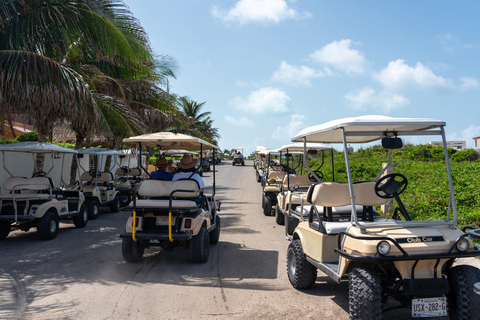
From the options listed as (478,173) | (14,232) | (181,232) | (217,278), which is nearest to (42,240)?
(14,232)

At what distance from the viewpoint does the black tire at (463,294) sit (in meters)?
3.49

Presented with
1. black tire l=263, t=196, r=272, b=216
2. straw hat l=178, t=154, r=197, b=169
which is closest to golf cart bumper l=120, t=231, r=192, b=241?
straw hat l=178, t=154, r=197, b=169

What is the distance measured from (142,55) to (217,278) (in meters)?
7.95

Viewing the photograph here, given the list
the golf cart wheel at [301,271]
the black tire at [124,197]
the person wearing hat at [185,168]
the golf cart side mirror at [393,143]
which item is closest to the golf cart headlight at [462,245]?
the golf cart side mirror at [393,143]

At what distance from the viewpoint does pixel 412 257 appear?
3.54 m

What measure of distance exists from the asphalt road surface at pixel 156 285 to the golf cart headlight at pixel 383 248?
594mm

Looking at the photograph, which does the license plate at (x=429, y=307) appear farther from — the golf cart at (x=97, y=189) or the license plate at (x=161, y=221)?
the golf cart at (x=97, y=189)

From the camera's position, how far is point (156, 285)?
5273 millimetres

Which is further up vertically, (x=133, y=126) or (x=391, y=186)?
(x=133, y=126)

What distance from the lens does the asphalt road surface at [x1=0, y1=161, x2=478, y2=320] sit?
14.2 feet

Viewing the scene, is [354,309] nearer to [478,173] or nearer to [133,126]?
[133,126]

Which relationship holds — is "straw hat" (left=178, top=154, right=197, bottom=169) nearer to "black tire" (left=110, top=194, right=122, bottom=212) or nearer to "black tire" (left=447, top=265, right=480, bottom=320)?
"black tire" (left=447, top=265, right=480, bottom=320)

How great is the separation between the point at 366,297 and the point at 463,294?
0.91m

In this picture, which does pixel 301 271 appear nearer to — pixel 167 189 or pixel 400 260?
pixel 400 260
